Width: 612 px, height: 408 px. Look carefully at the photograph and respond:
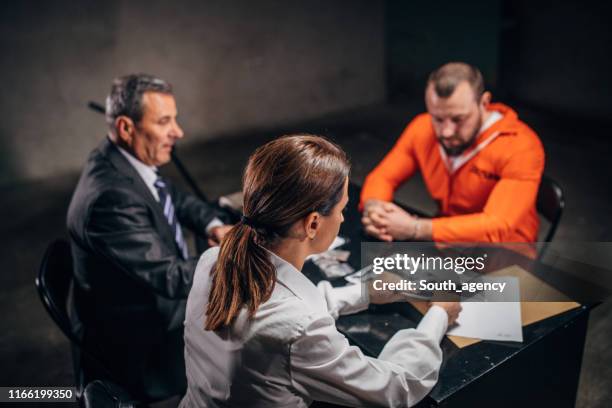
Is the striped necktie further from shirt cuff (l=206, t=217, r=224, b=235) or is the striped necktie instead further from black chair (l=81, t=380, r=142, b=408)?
black chair (l=81, t=380, r=142, b=408)

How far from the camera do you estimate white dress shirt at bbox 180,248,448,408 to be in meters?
1.09

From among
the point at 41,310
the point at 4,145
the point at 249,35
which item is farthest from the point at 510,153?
the point at 4,145

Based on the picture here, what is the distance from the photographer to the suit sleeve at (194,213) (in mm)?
2369

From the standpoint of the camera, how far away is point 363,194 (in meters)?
2.42

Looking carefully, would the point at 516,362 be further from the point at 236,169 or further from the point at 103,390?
the point at 236,169

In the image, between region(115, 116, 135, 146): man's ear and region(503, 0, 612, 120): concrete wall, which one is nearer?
region(115, 116, 135, 146): man's ear

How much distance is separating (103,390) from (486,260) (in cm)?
136

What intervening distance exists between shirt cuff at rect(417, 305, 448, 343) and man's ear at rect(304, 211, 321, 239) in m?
0.43

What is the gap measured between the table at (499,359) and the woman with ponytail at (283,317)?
12cm

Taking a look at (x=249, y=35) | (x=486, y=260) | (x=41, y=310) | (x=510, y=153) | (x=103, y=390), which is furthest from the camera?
(x=249, y=35)

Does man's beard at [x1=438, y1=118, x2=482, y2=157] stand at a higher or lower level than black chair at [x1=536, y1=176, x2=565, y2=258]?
higher

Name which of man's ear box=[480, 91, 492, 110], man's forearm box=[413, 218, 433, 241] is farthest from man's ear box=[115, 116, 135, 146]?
man's ear box=[480, 91, 492, 110]

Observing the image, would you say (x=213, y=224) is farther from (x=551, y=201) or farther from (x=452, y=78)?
(x=551, y=201)

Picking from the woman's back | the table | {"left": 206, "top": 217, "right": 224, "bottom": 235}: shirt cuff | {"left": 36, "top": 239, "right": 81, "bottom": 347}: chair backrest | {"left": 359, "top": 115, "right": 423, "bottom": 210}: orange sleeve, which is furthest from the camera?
{"left": 359, "top": 115, "right": 423, "bottom": 210}: orange sleeve
